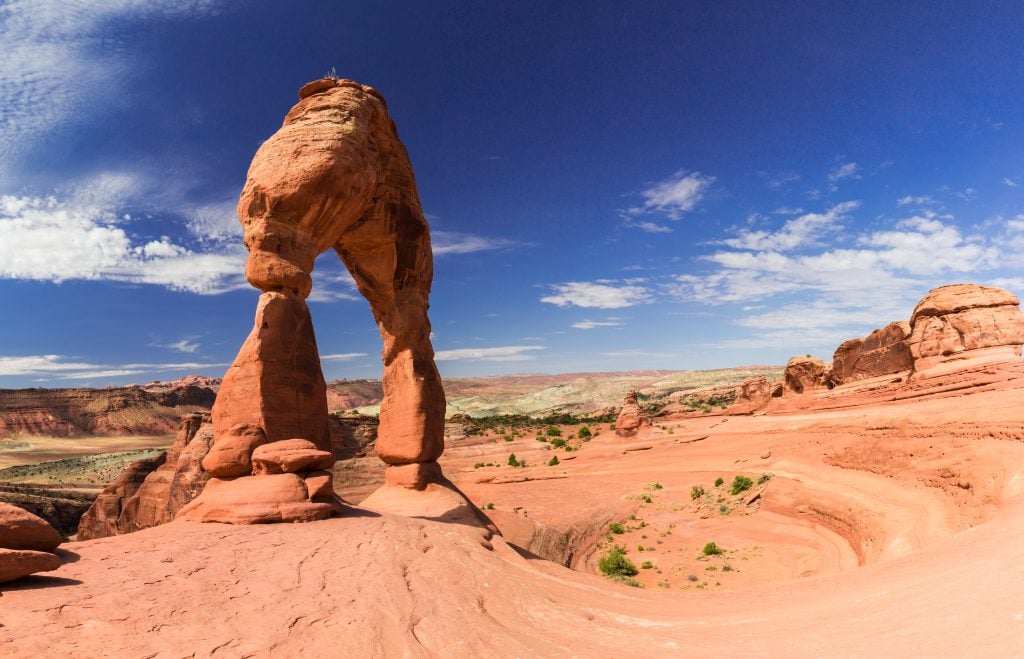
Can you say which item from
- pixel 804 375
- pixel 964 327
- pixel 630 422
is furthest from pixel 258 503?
pixel 804 375

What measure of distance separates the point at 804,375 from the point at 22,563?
151 ft

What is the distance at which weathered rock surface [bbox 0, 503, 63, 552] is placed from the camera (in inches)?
196

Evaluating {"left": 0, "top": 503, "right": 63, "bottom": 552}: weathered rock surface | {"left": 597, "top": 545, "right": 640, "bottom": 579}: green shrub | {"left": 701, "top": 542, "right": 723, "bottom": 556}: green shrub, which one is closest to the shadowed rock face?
{"left": 0, "top": 503, "right": 63, "bottom": 552}: weathered rock surface

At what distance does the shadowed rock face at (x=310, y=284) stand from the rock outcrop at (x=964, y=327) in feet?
84.9

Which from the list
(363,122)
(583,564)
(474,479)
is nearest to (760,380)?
(474,479)

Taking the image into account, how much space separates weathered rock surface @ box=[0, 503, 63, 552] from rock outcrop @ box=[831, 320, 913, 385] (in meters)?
35.7

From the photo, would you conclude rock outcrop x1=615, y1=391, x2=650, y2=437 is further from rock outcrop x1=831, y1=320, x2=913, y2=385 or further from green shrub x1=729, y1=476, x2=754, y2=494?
green shrub x1=729, y1=476, x2=754, y2=494

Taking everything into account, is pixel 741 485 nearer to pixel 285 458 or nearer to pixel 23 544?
pixel 285 458

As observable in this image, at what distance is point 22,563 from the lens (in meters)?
4.66

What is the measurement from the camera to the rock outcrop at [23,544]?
4.57m

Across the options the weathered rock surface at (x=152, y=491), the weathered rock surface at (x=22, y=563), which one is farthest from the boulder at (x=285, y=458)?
the weathered rock surface at (x=152, y=491)

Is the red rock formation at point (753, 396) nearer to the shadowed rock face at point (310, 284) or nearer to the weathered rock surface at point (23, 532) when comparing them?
the shadowed rock face at point (310, 284)

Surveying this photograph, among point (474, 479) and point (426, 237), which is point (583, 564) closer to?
point (426, 237)

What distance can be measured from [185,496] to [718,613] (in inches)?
774
